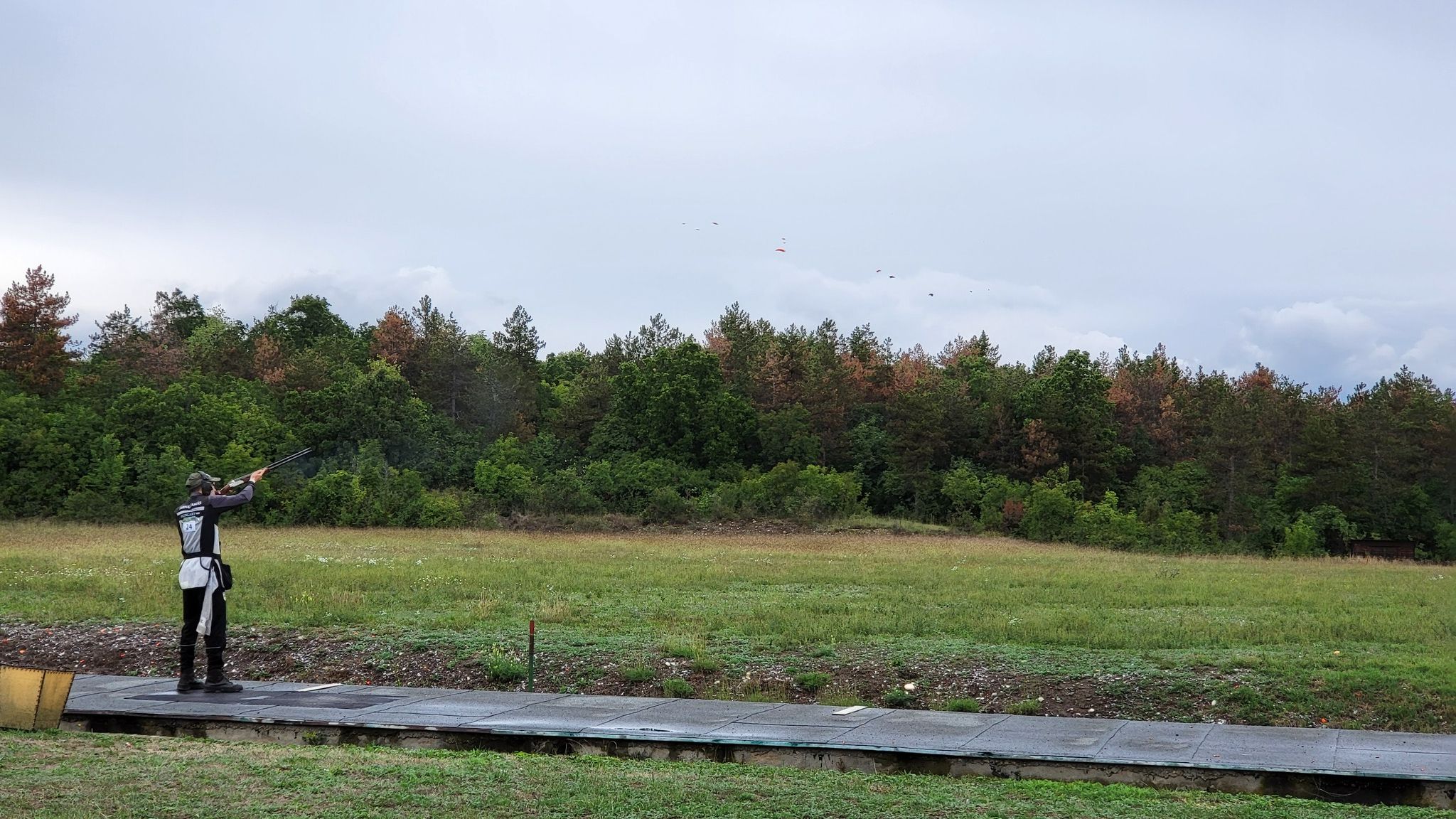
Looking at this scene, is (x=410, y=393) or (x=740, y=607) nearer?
(x=740, y=607)

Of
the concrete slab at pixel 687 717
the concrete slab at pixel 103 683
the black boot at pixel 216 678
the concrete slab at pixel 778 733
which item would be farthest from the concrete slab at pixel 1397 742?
the concrete slab at pixel 103 683

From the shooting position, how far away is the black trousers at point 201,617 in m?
11.6

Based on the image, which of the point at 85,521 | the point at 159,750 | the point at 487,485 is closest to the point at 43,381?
the point at 85,521

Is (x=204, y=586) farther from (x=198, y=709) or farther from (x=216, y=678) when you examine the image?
(x=198, y=709)

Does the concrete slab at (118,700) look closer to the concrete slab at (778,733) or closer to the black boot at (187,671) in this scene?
the black boot at (187,671)

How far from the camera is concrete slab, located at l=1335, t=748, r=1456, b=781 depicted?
809 cm

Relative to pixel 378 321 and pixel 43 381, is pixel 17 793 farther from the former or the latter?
pixel 378 321

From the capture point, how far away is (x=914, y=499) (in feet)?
200

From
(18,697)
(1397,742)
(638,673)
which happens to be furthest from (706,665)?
(1397,742)

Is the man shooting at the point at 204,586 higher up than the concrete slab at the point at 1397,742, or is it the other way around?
the man shooting at the point at 204,586

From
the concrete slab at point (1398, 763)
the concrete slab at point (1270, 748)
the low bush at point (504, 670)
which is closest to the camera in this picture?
the concrete slab at point (1398, 763)

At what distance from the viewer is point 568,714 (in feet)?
35.2

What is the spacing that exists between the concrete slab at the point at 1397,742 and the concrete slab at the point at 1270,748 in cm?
11

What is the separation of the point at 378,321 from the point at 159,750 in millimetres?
70686
